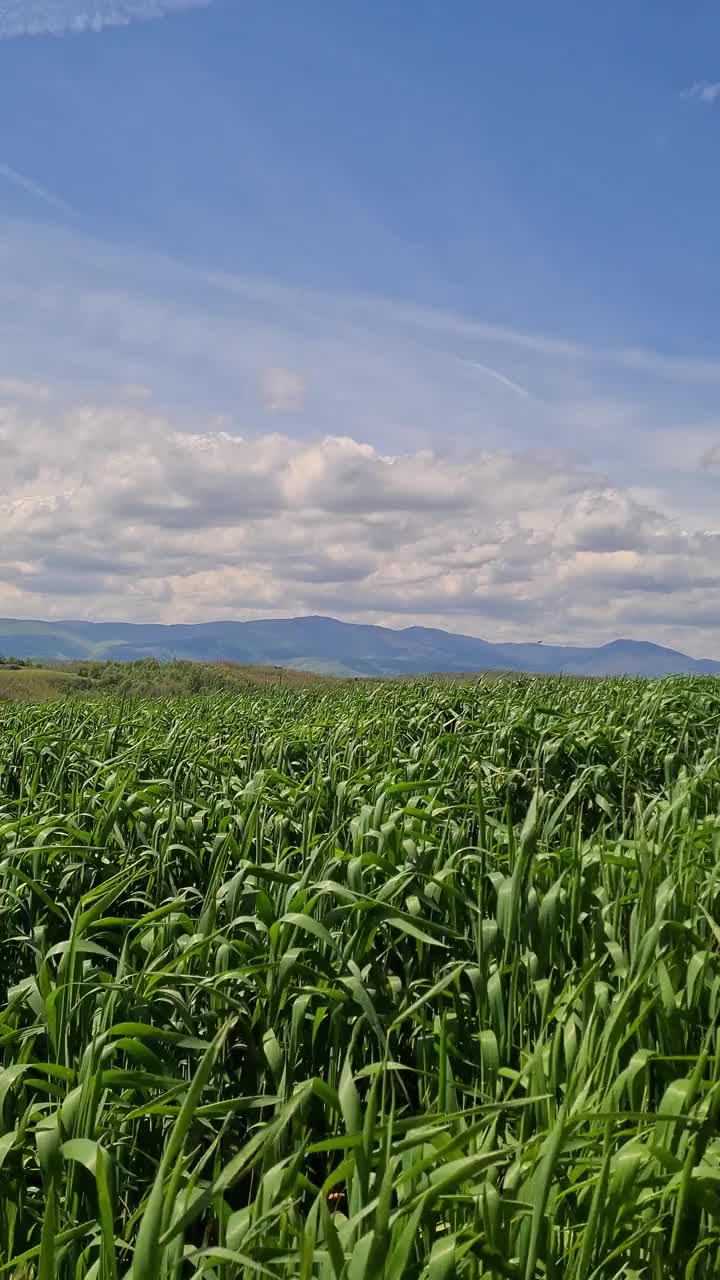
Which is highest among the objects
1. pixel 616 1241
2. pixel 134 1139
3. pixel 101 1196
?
pixel 101 1196

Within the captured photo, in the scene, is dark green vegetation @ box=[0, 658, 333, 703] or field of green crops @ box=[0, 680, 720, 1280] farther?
dark green vegetation @ box=[0, 658, 333, 703]

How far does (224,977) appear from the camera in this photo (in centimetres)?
346

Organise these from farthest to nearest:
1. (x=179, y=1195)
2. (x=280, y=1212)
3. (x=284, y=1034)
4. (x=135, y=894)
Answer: (x=135, y=894) < (x=284, y=1034) < (x=179, y=1195) < (x=280, y=1212)

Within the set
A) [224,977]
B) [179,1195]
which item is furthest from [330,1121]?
[179,1195]

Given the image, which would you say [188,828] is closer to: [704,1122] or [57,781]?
[57,781]

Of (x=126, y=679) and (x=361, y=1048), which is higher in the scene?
(x=126, y=679)

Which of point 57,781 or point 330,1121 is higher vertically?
point 57,781

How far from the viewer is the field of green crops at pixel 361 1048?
225cm

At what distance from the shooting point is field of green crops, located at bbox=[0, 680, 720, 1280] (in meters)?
2.25

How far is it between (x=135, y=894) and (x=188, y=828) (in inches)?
26.9

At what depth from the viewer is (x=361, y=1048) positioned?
385cm

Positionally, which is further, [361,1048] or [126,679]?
[126,679]

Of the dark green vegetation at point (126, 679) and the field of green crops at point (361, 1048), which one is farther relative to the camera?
the dark green vegetation at point (126, 679)

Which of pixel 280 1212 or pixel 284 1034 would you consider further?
pixel 284 1034
